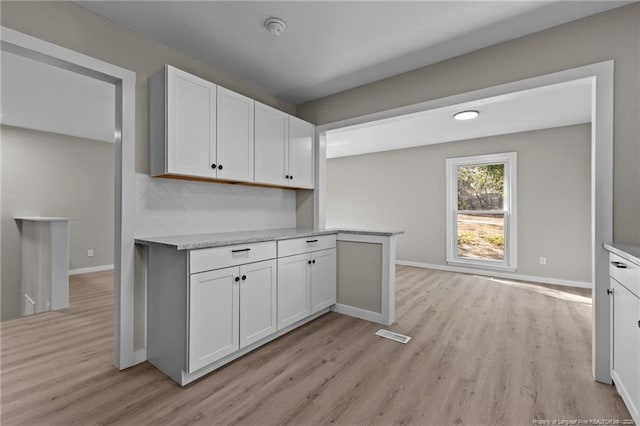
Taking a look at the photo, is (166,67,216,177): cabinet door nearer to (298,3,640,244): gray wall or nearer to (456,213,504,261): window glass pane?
(298,3,640,244): gray wall

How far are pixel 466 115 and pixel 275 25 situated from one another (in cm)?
287

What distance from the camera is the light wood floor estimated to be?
164 cm

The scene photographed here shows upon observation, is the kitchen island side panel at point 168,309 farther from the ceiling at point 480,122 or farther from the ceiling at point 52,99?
the ceiling at point 480,122

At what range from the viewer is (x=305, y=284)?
2.82 metres

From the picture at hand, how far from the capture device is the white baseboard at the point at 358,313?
2.96m

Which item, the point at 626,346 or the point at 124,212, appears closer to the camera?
the point at 626,346

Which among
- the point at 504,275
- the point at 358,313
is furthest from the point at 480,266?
the point at 358,313

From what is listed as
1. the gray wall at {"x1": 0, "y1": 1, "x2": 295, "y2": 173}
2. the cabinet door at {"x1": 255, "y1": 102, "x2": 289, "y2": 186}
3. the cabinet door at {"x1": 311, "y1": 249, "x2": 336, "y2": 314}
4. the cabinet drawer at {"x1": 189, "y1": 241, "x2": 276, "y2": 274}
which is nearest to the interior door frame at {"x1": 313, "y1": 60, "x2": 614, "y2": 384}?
the cabinet door at {"x1": 311, "y1": 249, "x2": 336, "y2": 314}

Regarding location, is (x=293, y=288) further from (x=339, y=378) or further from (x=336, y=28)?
(x=336, y=28)

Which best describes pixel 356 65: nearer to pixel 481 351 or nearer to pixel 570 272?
pixel 481 351

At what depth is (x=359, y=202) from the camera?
6.86 meters

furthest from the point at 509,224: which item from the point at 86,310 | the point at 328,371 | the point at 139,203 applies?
the point at 86,310

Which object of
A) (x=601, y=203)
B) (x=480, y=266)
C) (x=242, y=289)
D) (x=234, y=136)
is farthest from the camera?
(x=480, y=266)

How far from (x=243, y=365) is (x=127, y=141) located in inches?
73.0
